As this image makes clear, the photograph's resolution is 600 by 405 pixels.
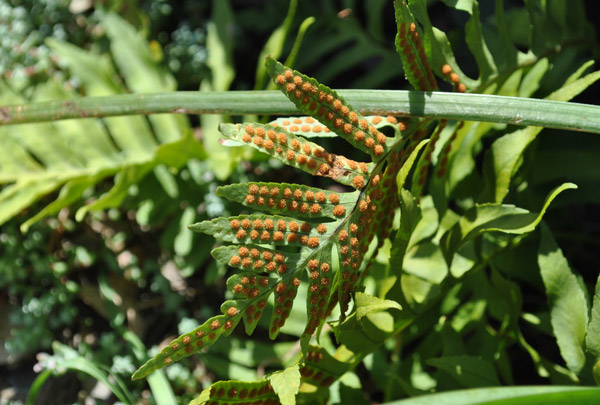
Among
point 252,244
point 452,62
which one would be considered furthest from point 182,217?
point 452,62

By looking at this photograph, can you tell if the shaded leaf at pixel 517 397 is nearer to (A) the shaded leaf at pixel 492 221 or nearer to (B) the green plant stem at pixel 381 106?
(A) the shaded leaf at pixel 492 221

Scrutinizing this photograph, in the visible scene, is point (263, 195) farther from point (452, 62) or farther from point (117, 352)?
point (117, 352)

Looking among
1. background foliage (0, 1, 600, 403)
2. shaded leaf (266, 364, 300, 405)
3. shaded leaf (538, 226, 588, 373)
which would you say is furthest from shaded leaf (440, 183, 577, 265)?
shaded leaf (266, 364, 300, 405)

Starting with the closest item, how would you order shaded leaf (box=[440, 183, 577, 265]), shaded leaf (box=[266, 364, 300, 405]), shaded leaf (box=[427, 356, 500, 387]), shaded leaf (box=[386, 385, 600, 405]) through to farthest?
shaded leaf (box=[386, 385, 600, 405])
shaded leaf (box=[266, 364, 300, 405])
shaded leaf (box=[440, 183, 577, 265])
shaded leaf (box=[427, 356, 500, 387])

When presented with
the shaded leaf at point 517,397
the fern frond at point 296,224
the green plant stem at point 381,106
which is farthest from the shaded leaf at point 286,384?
the green plant stem at point 381,106

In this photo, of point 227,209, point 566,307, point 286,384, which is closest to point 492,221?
point 566,307

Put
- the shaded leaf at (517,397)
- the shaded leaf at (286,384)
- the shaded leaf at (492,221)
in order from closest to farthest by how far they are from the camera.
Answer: the shaded leaf at (517,397)
the shaded leaf at (286,384)
the shaded leaf at (492,221)

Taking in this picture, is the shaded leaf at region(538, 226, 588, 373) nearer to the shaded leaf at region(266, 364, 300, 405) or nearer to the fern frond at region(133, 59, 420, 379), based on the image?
the fern frond at region(133, 59, 420, 379)
